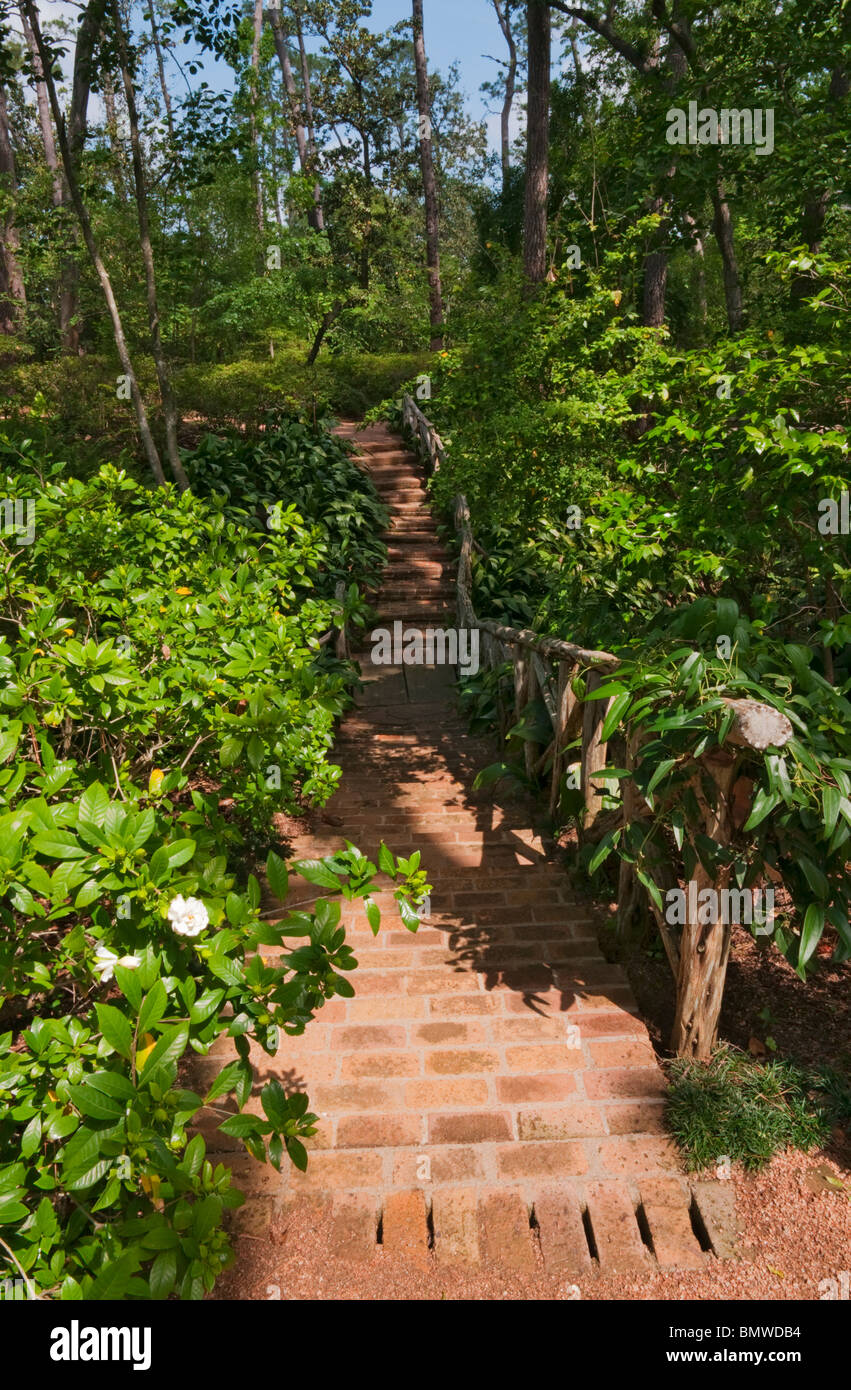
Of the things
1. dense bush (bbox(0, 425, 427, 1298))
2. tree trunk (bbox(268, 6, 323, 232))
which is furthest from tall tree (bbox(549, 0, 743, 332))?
tree trunk (bbox(268, 6, 323, 232))

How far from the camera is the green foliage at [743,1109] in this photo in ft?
7.95

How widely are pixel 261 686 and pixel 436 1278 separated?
173 centimetres

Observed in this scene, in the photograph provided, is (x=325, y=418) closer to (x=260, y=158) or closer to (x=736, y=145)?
(x=260, y=158)

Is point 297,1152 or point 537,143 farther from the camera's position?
point 537,143

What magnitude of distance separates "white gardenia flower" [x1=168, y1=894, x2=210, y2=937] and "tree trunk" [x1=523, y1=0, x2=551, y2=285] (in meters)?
9.82

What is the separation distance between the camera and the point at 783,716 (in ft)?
6.77

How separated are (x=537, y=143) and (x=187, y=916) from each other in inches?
448

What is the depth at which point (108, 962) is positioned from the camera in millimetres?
1608

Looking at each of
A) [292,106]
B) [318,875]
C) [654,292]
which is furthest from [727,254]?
[292,106]

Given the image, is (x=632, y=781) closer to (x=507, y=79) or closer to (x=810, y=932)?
(x=810, y=932)

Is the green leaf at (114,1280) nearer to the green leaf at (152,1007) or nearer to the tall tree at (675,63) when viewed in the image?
the green leaf at (152,1007)

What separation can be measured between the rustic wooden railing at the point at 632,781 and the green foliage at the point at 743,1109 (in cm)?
12

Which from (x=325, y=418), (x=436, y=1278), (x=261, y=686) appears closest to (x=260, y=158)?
(x=325, y=418)

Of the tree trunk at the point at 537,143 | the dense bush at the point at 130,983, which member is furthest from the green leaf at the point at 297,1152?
the tree trunk at the point at 537,143
